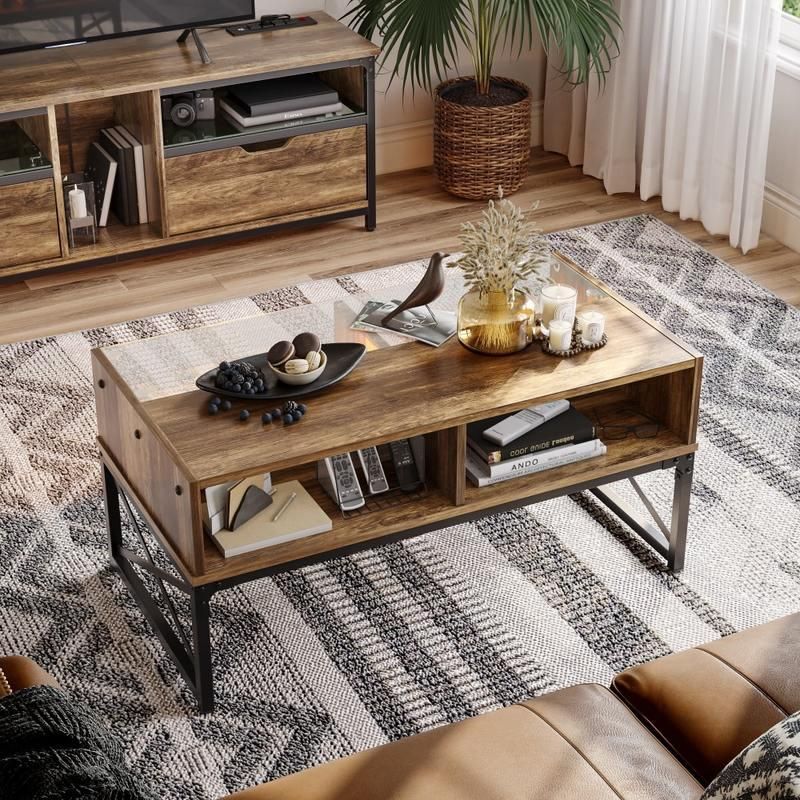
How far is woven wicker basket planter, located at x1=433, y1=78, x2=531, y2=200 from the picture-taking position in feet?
14.2

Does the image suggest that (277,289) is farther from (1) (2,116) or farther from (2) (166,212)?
(1) (2,116)

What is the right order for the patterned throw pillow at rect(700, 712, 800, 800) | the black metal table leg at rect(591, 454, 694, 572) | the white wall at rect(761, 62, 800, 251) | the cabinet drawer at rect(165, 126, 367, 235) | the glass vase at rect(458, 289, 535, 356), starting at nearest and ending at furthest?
the patterned throw pillow at rect(700, 712, 800, 800)
the glass vase at rect(458, 289, 535, 356)
the black metal table leg at rect(591, 454, 694, 572)
the cabinet drawer at rect(165, 126, 367, 235)
the white wall at rect(761, 62, 800, 251)

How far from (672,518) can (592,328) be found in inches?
18.3

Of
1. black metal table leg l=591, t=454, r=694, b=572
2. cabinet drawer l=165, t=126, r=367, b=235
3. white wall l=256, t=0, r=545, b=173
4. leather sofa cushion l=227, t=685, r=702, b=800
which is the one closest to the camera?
leather sofa cushion l=227, t=685, r=702, b=800

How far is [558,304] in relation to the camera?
2602 mm

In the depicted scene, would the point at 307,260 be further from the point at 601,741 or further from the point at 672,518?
the point at 601,741

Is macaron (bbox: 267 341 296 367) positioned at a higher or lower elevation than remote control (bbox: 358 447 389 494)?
higher

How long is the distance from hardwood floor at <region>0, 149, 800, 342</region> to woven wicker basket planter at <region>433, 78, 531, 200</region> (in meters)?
0.08

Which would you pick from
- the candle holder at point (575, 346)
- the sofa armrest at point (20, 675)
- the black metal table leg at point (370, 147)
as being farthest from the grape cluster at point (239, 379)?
the black metal table leg at point (370, 147)

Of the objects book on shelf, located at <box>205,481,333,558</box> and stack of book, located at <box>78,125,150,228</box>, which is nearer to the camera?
book on shelf, located at <box>205,481,333,558</box>

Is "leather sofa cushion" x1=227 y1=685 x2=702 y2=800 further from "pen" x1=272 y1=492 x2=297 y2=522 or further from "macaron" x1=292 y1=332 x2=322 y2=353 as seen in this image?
"macaron" x1=292 y1=332 x2=322 y2=353

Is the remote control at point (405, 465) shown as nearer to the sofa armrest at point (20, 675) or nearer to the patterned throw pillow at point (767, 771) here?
the sofa armrest at point (20, 675)

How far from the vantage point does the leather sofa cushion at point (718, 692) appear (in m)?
1.86

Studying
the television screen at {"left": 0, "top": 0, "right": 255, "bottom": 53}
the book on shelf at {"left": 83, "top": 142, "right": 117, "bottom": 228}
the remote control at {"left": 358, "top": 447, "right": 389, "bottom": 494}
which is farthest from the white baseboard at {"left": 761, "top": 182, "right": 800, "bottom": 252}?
the remote control at {"left": 358, "top": 447, "right": 389, "bottom": 494}
